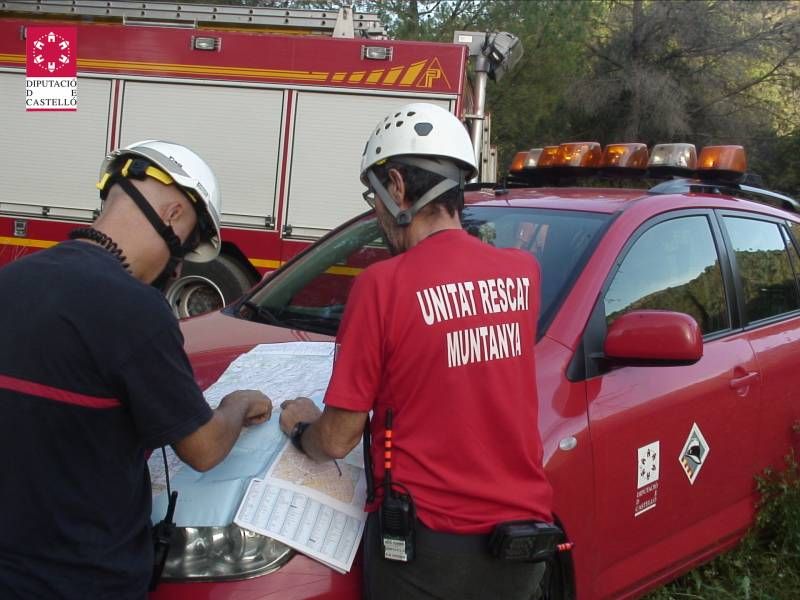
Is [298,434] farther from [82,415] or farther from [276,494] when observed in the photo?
[82,415]

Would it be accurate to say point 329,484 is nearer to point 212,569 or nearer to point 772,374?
point 212,569

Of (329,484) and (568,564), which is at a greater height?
(329,484)

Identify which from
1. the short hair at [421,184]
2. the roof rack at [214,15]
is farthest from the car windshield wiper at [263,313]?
the roof rack at [214,15]

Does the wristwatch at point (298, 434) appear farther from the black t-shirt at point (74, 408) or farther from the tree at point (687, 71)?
the tree at point (687, 71)

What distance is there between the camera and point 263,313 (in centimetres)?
362

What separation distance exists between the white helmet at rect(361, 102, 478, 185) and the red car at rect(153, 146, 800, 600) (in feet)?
2.57

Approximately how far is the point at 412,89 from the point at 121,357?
7.34 m

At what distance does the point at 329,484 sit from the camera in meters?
2.29

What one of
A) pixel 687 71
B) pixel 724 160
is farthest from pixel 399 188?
pixel 687 71

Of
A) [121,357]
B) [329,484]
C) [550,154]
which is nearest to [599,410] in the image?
[329,484]

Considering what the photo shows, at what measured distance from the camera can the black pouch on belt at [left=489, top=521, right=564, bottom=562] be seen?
201cm

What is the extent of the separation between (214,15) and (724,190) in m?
6.27

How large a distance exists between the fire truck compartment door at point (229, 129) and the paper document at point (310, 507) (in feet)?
22.3

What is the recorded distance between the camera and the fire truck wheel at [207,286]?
8688 millimetres
